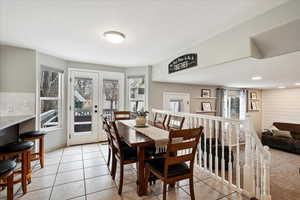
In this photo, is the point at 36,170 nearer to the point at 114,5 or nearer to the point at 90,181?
the point at 90,181

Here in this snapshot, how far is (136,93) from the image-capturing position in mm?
4574

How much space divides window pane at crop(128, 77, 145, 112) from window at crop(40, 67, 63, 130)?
1942mm

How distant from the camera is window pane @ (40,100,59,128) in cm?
351

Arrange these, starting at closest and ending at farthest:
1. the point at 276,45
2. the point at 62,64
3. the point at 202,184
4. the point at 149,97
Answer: the point at 276,45 → the point at 202,184 → the point at 62,64 → the point at 149,97

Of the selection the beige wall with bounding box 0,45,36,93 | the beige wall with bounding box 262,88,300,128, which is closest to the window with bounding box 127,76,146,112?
the beige wall with bounding box 0,45,36,93

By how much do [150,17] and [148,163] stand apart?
1.85 m

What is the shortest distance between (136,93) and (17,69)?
2.82 m

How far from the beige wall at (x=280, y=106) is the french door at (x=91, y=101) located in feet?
20.5

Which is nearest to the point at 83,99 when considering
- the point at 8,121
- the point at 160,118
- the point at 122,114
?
the point at 122,114

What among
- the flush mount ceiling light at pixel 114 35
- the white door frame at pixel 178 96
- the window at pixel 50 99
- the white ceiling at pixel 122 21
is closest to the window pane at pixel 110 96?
the window at pixel 50 99

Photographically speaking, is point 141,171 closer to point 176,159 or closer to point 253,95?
point 176,159

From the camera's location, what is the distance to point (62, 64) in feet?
12.6

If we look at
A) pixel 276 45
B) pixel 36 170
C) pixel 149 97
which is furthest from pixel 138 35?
pixel 36 170

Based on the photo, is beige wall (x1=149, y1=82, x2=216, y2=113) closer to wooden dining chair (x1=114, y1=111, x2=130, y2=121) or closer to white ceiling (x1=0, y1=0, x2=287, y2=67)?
wooden dining chair (x1=114, y1=111, x2=130, y2=121)
